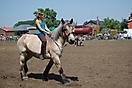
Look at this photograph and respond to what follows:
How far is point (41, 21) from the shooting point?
9.12m

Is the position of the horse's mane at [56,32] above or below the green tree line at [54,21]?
below

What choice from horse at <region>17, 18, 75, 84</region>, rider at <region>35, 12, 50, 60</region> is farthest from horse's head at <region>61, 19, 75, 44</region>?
rider at <region>35, 12, 50, 60</region>

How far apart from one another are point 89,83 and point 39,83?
200 centimetres

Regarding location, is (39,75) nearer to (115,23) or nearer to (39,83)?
(39,83)

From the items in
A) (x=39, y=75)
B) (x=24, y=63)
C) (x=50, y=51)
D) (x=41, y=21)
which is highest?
(x=41, y=21)

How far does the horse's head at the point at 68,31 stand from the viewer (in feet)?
27.2

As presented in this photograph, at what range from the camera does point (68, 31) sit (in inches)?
328

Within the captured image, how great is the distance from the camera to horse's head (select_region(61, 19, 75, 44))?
8280mm

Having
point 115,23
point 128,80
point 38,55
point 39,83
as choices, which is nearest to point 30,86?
point 39,83

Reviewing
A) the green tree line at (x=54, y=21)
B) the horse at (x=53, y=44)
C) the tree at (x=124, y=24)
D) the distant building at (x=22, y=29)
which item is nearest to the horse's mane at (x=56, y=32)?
the horse at (x=53, y=44)

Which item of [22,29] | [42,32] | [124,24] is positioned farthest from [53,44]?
[124,24]

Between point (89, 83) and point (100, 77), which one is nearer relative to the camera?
point (89, 83)

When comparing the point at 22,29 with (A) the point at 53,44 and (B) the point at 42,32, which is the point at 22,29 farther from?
(A) the point at 53,44

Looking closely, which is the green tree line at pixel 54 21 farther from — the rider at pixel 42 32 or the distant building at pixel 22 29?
the rider at pixel 42 32
